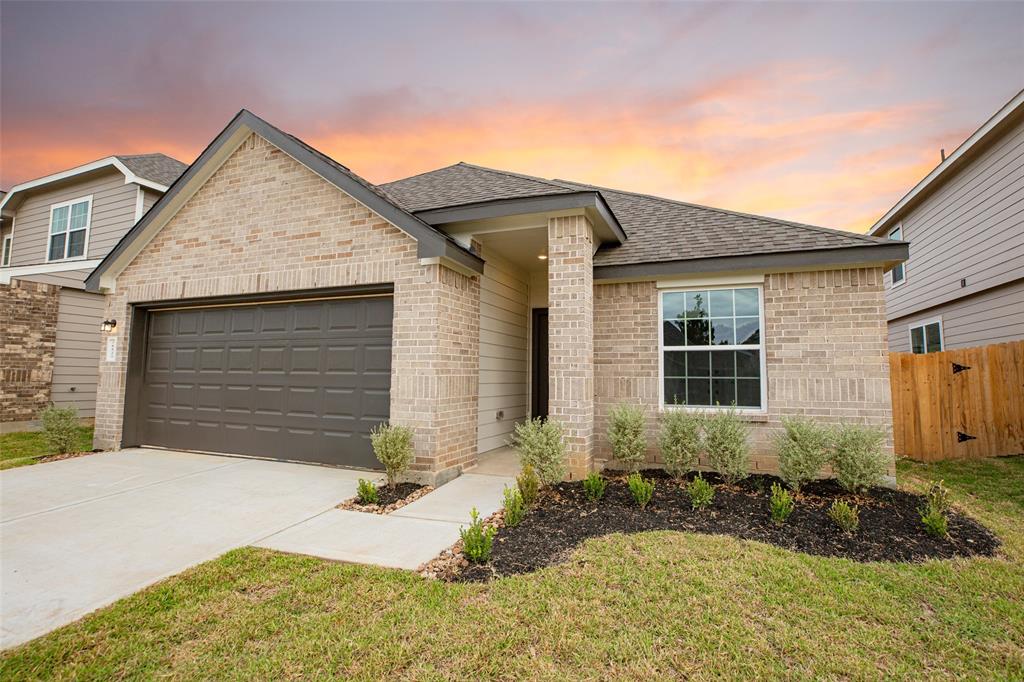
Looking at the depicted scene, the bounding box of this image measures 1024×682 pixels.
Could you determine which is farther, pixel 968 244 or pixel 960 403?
pixel 968 244

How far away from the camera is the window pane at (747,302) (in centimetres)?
681

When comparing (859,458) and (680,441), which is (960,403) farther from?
(680,441)

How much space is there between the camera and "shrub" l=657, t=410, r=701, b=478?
226 inches

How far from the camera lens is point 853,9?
7.62 m

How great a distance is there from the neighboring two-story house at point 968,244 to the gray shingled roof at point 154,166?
62.8ft

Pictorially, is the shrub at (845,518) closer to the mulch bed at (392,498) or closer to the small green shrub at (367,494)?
the mulch bed at (392,498)

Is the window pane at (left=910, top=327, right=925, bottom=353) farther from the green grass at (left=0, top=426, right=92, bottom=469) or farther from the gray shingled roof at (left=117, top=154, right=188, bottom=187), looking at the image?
the gray shingled roof at (left=117, top=154, right=188, bottom=187)

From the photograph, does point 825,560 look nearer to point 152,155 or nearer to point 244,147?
point 244,147

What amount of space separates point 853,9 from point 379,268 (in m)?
9.05

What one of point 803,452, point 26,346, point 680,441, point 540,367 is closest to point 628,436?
point 680,441

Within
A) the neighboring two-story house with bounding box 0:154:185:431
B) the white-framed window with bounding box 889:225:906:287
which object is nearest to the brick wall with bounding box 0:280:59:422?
the neighboring two-story house with bounding box 0:154:185:431

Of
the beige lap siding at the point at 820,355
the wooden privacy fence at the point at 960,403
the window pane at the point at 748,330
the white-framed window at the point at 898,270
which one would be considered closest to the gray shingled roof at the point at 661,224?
the beige lap siding at the point at 820,355

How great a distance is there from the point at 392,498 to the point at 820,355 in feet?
20.3

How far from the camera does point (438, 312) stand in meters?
6.27
